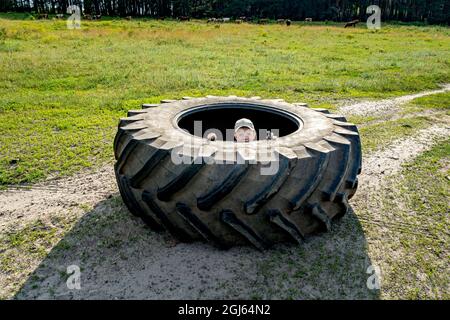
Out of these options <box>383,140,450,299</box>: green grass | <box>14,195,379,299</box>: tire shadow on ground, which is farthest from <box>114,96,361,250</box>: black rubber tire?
<box>383,140,450,299</box>: green grass

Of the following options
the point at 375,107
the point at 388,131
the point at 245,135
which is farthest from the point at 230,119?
the point at 375,107

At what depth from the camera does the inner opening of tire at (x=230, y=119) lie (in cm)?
385

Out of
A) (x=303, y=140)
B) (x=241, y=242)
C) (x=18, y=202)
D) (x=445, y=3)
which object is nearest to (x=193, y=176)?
(x=241, y=242)

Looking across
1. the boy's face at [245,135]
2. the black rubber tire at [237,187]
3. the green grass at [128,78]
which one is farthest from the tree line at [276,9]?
the black rubber tire at [237,187]

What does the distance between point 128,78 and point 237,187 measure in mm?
7481

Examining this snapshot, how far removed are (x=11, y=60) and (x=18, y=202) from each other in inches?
351

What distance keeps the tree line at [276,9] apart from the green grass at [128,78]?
26.9 metres

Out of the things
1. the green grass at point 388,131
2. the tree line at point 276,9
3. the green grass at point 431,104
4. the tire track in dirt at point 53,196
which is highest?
the tree line at point 276,9

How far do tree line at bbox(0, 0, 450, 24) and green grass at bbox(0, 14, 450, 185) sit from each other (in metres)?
26.9

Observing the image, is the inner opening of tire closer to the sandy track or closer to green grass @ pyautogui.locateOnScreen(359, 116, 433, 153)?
green grass @ pyautogui.locateOnScreen(359, 116, 433, 153)

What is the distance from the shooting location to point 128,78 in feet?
30.3

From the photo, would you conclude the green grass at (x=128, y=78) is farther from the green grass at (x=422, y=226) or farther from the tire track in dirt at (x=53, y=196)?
the green grass at (x=422, y=226)

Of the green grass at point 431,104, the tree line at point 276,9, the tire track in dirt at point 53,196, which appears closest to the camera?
the tire track in dirt at point 53,196

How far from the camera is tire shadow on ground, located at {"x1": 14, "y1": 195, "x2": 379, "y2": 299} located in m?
2.53
